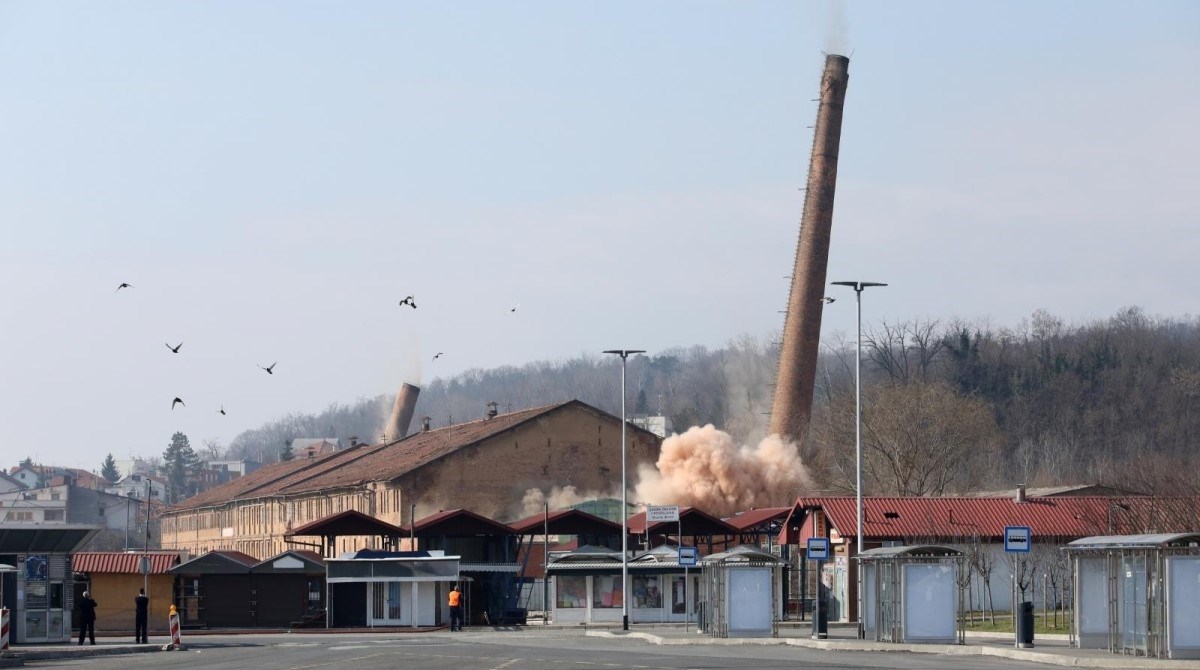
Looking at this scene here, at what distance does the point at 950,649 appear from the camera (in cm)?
3700

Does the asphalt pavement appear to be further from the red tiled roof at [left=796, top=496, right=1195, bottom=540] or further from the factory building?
the factory building

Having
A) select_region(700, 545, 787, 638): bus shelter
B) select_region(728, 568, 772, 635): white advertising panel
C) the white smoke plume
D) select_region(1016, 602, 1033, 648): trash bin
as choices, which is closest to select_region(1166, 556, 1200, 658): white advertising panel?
select_region(1016, 602, 1033, 648): trash bin

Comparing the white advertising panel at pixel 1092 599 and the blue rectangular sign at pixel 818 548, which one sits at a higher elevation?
the blue rectangular sign at pixel 818 548

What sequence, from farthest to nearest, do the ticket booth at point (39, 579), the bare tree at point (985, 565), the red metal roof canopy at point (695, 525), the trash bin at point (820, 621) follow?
1. the red metal roof canopy at point (695, 525)
2. the bare tree at point (985, 565)
3. the ticket booth at point (39, 579)
4. the trash bin at point (820, 621)

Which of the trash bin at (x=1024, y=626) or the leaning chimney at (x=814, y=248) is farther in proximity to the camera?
the leaning chimney at (x=814, y=248)

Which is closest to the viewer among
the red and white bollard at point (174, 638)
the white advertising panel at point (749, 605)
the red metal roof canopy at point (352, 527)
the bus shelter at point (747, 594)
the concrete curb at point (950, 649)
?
the concrete curb at point (950, 649)

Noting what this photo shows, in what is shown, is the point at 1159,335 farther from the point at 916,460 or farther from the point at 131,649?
the point at 131,649

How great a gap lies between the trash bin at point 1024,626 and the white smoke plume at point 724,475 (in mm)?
49627

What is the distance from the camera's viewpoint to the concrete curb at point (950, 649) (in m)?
30.3

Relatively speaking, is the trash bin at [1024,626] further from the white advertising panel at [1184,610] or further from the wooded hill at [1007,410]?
the wooded hill at [1007,410]

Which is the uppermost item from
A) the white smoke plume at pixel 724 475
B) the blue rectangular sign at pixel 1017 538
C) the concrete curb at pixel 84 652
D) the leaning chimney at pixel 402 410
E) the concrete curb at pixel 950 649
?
the leaning chimney at pixel 402 410

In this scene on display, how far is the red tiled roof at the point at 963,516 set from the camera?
198ft

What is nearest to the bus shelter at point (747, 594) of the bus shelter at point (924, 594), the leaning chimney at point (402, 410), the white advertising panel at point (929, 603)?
the bus shelter at point (924, 594)

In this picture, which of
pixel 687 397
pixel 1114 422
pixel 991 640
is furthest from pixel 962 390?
pixel 991 640
